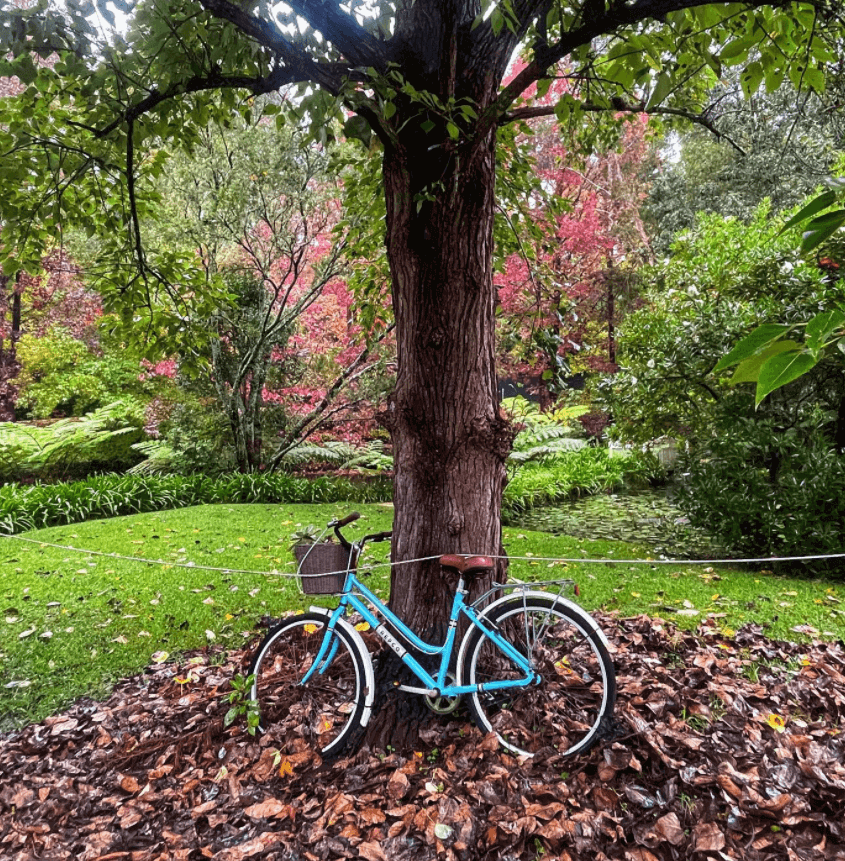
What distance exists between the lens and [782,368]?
0.62 metres

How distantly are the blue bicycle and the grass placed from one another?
0.41 meters

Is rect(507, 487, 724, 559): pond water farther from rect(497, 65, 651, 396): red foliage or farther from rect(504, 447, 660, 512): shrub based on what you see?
rect(497, 65, 651, 396): red foliage

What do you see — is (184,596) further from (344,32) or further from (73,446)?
(73,446)

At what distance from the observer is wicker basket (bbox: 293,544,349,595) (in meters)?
2.89

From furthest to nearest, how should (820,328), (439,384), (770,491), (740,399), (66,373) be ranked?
(66,373) → (740,399) → (770,491) → (439,384) → (820,328)

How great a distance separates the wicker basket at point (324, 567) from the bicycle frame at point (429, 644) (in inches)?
1.9

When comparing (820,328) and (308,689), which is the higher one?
(820,328)

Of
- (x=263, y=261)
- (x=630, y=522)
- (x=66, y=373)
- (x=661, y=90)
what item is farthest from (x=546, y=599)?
(x=66, y=373)

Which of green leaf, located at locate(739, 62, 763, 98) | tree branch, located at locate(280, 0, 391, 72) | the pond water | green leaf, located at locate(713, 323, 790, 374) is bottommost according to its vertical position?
the pond water

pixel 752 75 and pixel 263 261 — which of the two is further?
pixel 263 261

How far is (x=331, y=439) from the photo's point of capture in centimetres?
1132

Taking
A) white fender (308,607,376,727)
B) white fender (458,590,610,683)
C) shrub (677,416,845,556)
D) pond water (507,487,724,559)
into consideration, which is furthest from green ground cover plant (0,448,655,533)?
white fender (308,607,376,727)

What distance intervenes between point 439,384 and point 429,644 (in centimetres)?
122

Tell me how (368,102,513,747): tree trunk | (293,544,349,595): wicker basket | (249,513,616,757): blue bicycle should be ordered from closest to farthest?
(249,513,616,757): blue bicycle < (368,102,513,747): tree trunk < (293,544,349,595): wicker basket
